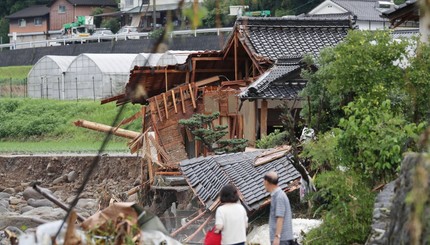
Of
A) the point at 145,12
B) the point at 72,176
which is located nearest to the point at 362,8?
the point at 72,176

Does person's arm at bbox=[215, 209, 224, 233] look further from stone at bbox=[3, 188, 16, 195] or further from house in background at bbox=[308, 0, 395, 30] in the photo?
house in background at bbox=[308, 0, 395, 30]

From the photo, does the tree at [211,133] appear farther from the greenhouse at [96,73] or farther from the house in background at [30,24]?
the house in background at [30,24]

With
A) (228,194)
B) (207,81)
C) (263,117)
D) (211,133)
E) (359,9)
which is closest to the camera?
(228,194)

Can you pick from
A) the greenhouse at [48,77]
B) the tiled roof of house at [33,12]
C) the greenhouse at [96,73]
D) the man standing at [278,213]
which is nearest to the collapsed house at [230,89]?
the man standing at [278,213]

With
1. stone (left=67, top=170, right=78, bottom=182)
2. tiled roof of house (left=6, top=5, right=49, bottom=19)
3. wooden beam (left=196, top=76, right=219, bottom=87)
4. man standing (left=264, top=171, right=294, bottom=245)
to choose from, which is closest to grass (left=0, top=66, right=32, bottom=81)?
tiled roof of house (left=6, top=5, right=49, bottom=19)

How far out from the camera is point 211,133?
81.0 feet

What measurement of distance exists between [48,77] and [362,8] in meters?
17.2

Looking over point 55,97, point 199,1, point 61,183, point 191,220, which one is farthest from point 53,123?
point 199,1

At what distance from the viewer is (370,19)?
162 ft

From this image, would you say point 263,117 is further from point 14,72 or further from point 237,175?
point 14,72

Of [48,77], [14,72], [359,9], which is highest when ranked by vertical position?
[359,9]

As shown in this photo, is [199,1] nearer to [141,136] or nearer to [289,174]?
[289,174]

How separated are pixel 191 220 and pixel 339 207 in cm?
631

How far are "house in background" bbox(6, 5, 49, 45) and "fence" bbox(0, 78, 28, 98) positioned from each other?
14.8 m
